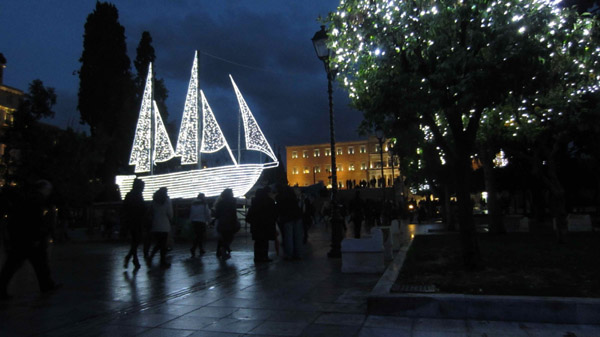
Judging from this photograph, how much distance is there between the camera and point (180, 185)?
21766 millimetres

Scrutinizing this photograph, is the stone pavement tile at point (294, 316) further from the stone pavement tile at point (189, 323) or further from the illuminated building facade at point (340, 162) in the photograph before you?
the illuminated building facade at point (340, 162)

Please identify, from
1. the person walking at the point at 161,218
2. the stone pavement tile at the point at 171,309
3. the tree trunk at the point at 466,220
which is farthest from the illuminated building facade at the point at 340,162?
the stone pavement tile at the point at 171,309

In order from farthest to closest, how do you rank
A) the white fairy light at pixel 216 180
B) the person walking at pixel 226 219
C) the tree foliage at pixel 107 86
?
the tree foliage at pixel 107 86 → the white fairy light at pixel 216 180 → the person walking at pixel 226 219

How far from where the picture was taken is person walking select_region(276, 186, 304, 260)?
34.9 ft

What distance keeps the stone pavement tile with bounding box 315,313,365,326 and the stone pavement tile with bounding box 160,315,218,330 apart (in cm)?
124

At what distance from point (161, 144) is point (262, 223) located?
15.9 metres

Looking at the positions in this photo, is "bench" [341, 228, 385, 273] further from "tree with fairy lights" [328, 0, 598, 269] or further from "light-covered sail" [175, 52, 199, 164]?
"light-covered sail" [175, 52, 199, 164]

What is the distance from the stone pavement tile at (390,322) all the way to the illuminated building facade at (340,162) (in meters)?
93.5

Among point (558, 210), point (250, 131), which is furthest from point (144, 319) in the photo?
point (250, 131)

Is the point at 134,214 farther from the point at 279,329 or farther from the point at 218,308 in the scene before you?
the point at 279,329

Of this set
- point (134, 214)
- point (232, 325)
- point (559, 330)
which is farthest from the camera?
point (134, 214)

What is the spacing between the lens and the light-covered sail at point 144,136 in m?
24.0

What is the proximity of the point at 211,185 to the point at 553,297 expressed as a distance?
17.3 m

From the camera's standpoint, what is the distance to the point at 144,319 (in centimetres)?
529
